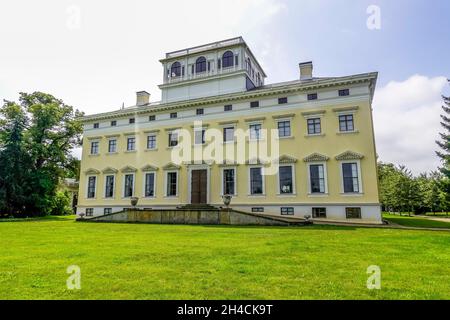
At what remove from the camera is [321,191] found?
2188 centimetres

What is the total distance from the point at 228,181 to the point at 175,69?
44.7 feet

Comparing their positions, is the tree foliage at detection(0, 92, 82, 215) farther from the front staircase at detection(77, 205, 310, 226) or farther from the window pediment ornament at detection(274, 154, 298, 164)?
the window pediment ornament at detection(274, 154, 298, 164)

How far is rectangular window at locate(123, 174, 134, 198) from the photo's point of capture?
28439 millimetres

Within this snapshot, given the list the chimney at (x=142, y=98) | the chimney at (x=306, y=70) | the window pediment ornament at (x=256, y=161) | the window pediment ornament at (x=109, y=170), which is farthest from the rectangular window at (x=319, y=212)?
the chimney at (x=142, y=98)

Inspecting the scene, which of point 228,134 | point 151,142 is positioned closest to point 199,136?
point 228,134

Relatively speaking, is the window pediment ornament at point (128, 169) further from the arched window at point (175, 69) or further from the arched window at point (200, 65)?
the arched window at point (200, 65)

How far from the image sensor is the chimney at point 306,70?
26047mm

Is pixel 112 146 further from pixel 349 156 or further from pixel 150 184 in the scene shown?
pixel 349 156

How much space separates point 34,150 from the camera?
3158cm

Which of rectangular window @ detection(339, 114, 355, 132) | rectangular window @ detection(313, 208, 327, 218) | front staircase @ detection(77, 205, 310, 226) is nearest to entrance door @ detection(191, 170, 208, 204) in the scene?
front staircase @ detection(77, 205, 310, 226)

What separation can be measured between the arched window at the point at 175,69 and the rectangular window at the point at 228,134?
30.7 ft
